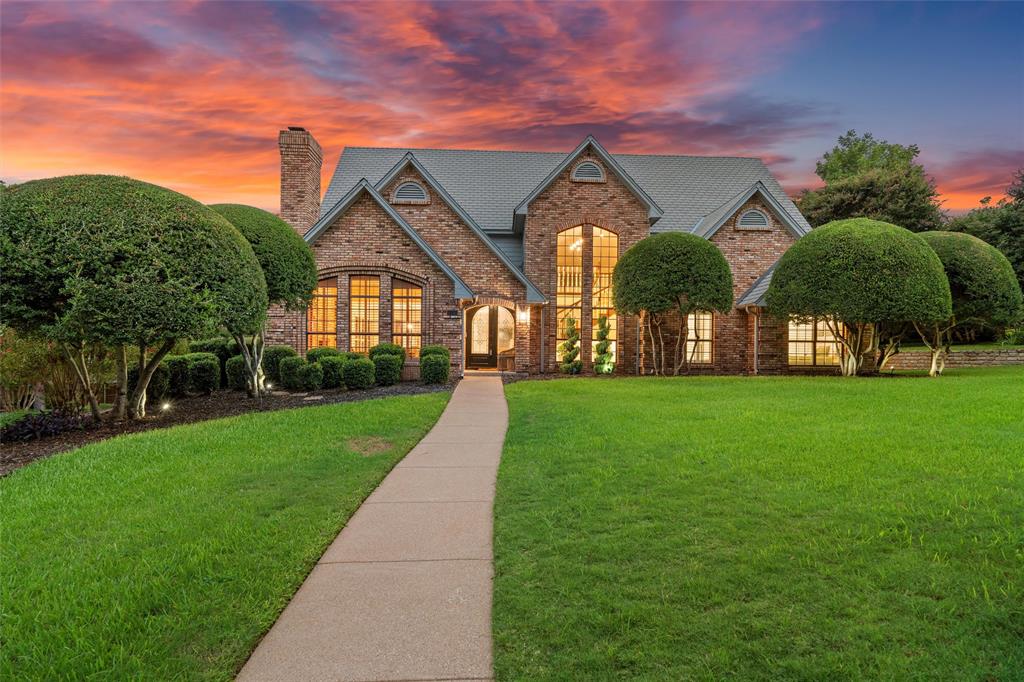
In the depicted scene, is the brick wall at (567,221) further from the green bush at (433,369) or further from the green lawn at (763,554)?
the green lawn at (763,554)

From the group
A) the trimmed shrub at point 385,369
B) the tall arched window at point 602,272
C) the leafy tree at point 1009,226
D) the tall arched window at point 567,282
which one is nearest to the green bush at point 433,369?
the trimmed shrub at point 385,369

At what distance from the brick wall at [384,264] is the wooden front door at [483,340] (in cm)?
495

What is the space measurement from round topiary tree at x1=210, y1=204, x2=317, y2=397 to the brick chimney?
607cm

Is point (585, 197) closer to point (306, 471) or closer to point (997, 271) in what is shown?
point (997, 271)

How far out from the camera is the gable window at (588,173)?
2217 centimetres

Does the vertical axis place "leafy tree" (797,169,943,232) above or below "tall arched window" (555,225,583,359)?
above

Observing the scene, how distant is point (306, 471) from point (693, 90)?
14047mm

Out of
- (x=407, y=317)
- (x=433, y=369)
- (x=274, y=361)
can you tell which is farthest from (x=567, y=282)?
(x=274, y=361)

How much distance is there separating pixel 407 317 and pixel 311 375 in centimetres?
499

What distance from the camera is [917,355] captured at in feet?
89.1

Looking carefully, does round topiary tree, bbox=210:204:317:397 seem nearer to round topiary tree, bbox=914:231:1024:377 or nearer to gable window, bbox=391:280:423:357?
gable window, bbox=391:280:423:357

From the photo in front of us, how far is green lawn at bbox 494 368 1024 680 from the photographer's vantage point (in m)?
2.96

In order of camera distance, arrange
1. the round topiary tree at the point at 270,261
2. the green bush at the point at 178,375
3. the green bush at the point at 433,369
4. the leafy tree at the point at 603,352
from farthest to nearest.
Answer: the leafy tree at the point at 603,352 < the green bush at the point at 433,369 < the green bush at the point at 178,375 < the round topiary tree at the point at 270,261

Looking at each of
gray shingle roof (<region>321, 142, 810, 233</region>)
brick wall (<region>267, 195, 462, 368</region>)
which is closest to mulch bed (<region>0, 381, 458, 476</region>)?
brick wall (<region>267, 195, 462, 368</region>)
